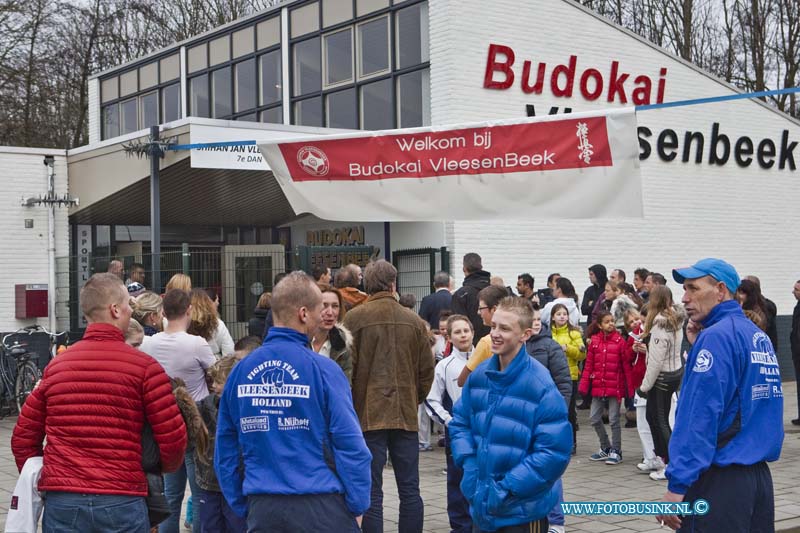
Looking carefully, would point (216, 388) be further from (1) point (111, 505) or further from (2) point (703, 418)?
(2) point (703, 418)

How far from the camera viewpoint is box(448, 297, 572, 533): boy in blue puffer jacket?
4902 mm

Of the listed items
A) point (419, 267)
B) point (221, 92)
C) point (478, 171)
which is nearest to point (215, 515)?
point (478, 171)

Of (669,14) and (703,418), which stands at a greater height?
(669,14)

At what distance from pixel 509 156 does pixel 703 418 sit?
3202 mm

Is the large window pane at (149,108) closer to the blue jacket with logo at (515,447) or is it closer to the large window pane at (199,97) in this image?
the large window pane at (199,97)

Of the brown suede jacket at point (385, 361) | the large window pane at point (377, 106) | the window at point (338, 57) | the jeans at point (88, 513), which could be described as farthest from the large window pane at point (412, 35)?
the jeans at point (88, 513)

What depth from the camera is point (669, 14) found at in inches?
1293

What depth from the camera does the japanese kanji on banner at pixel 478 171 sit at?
23.6ft

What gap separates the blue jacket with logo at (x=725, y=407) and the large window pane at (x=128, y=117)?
21.2m

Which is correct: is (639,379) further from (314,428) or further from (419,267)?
(314,428)

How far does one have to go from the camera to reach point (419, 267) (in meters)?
16.7

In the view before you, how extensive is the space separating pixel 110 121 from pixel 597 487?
62.0 ft

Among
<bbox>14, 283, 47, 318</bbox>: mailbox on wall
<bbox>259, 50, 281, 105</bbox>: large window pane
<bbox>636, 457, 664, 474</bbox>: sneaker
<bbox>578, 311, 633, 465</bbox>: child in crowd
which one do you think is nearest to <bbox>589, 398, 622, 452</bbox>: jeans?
<bbox>578, 311, 633, 465</bbox>: child in crowd

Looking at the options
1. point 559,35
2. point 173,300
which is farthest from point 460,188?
point 559,35
